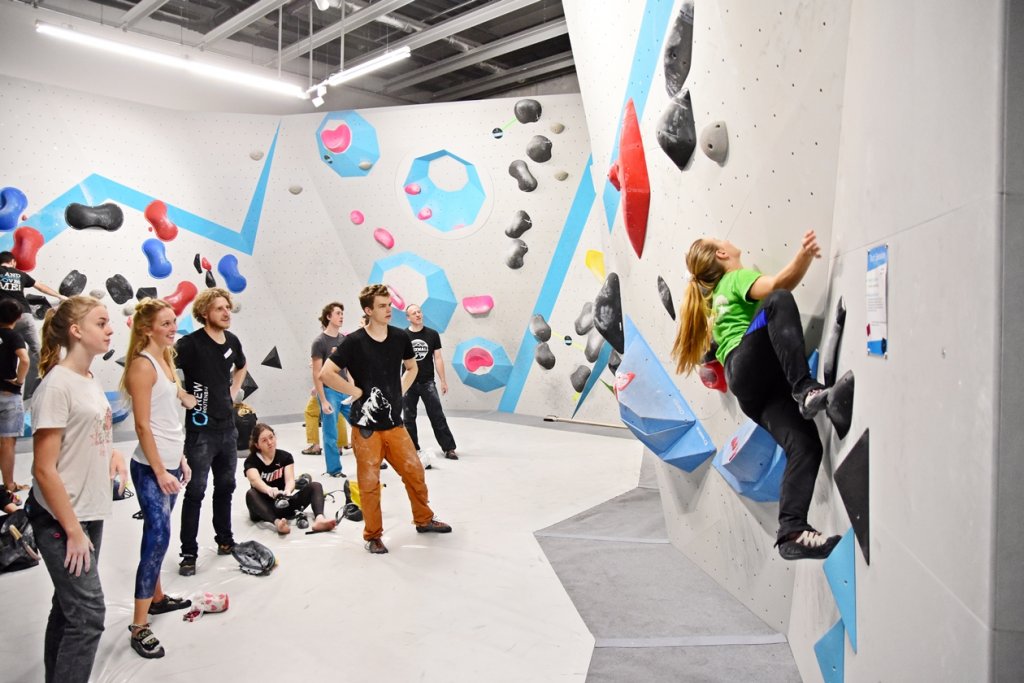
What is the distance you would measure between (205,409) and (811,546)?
2.59 metres

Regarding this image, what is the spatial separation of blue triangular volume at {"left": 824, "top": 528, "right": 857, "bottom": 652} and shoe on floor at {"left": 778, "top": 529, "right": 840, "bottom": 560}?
4 centimetres

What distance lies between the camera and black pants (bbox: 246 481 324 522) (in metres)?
4.07

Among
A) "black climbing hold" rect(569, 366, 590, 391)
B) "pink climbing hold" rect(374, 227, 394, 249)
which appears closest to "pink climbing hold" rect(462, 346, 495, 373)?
"black climbing hold" rect(569, 366, 590, 391)

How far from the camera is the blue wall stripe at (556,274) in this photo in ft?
25.5

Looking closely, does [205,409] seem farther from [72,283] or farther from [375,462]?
[72,283]

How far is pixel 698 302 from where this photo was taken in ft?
8.00

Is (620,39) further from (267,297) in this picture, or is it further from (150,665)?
(267,297)

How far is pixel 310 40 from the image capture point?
7.85 m

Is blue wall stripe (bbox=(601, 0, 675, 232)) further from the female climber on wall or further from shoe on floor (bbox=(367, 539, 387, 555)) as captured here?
shoe on floor (bbox=(367, 539, 387, 555))

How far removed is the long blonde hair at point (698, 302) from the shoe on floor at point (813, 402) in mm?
491

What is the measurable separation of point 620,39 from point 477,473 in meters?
3.38

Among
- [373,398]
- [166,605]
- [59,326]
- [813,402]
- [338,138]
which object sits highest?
[338,138]

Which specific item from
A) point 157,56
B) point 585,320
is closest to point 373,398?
point 157,56

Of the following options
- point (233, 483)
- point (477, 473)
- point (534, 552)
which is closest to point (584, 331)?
point (477, 473)
